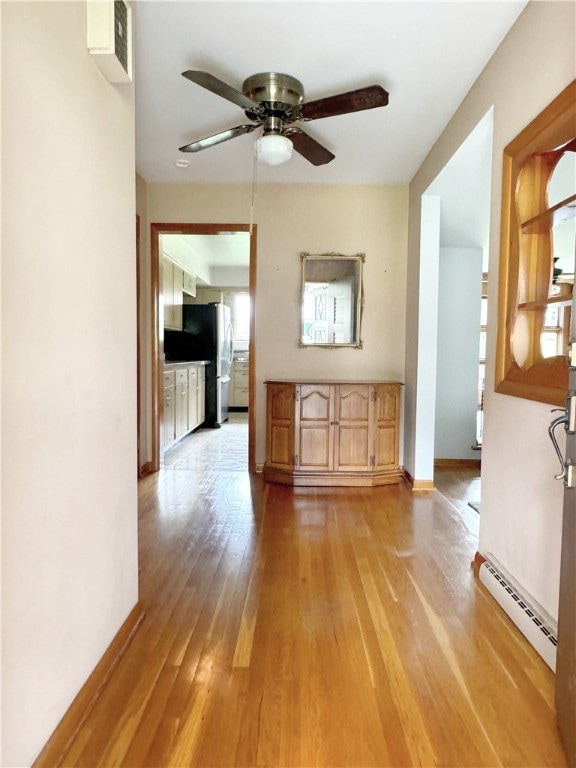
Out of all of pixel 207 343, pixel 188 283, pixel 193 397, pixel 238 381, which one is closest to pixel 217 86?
pixel 193 397

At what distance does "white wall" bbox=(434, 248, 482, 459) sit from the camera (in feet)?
13.5

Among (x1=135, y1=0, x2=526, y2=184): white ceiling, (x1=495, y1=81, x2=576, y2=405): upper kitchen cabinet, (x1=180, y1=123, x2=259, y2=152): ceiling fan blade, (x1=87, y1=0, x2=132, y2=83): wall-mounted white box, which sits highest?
(x1=135, y1=0, x2=526, y2=184): white ceiling

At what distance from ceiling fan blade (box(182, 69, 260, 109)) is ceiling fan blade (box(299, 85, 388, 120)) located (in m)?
0.28

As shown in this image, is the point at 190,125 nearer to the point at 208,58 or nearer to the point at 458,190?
the point at 208,58

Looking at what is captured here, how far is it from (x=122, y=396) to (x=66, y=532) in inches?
19.8

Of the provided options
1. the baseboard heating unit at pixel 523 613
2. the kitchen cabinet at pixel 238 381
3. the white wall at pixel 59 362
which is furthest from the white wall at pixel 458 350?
the kitchen cabinet at pixel 238 381

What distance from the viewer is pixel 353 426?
3416 millimetres

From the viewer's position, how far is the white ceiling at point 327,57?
1.78 meters

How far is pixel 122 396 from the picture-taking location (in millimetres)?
1471

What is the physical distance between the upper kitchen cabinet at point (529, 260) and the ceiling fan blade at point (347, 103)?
0.63m

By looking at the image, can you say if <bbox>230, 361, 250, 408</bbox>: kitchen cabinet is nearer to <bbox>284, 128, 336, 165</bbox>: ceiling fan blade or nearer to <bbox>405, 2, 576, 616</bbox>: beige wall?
<bbox>284, 128, 336, 165</bbox>: ceiling fan blade

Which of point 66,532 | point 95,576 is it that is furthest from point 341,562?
point 66,532

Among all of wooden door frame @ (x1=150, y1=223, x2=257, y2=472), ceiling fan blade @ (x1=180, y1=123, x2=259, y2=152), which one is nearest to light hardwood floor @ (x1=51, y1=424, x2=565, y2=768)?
wooden door frame @ (x1=150, y1=223, x2=257, y2=472)

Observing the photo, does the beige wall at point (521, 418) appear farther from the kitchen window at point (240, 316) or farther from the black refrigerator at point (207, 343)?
the kitchen window at point (240, 316)
